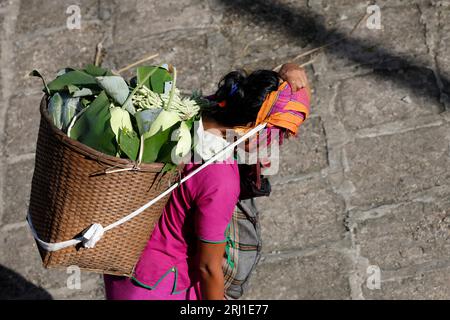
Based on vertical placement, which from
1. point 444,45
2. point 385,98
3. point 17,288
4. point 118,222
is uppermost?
point 118,222

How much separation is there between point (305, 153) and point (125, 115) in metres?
2.00

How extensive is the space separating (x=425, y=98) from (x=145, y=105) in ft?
7.58

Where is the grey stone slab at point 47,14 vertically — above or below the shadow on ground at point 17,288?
above

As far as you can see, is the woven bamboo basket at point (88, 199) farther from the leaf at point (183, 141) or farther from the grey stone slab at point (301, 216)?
the grey stone slab at point (301, 216)

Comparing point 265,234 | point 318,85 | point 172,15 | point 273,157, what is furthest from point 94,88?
point 172,15

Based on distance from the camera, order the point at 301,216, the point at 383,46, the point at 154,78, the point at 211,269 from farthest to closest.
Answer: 1. the point at 383,46
2. the point at 301,216
3. the point at 211,269
4. the point at 154,78

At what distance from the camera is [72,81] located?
8.05 feet

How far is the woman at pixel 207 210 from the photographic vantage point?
2.48 metres

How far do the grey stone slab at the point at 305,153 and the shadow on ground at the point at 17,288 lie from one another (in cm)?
147

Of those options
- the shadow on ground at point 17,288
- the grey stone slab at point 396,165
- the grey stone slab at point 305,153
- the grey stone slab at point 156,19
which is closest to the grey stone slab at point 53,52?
the grey stone slab at point 156,19

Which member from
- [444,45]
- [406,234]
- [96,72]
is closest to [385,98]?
[444,45]

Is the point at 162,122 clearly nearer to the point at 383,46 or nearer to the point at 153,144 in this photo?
the point at 153,144
